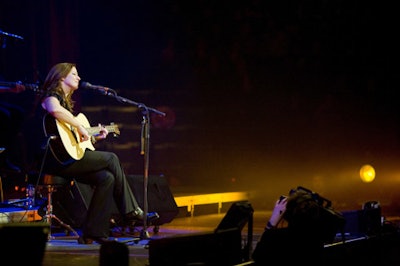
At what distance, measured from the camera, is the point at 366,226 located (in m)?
6.21

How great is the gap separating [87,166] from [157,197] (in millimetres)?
1346

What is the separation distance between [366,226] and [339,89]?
4402 millimetres

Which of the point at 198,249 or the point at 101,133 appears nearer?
the point at 198,249

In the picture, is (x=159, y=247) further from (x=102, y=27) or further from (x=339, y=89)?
(x=339, y=89)

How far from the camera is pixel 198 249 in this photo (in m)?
4.02

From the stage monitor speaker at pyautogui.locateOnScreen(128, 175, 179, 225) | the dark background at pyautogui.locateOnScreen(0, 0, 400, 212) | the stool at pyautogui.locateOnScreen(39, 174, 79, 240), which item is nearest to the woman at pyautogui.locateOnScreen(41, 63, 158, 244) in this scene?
the stool at pyautogui.locateOnScreen(39, 174, 79, 240)

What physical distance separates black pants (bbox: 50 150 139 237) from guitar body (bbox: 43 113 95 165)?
0.07 m

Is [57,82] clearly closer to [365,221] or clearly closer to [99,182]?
[99,182]

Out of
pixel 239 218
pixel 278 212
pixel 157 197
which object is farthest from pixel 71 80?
pixel 278 212

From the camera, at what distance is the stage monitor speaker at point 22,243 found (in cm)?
314

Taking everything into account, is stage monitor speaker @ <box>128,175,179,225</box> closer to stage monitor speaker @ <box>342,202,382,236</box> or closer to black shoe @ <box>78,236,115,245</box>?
black shoe @ <box>78,236,115,245</box>

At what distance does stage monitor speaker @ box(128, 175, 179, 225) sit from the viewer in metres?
6.39

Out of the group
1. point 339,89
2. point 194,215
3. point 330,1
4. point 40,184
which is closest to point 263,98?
point 339,89

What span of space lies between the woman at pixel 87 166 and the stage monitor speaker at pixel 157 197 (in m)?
0.75
